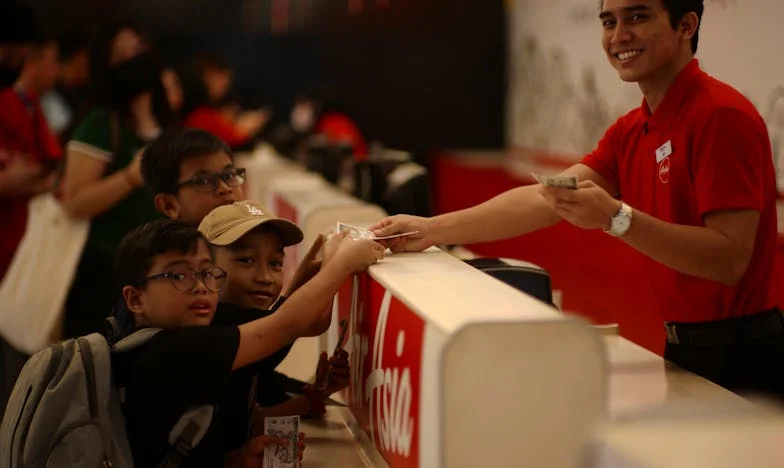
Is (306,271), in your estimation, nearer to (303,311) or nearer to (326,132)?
(303,311)

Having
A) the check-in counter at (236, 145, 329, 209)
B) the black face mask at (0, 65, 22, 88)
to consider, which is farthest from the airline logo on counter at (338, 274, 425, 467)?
the black face mask at (0, 65, 22, 88)

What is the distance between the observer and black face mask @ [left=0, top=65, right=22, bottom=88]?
5105 mm

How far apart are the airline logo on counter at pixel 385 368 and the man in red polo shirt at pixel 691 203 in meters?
Result: 0.28

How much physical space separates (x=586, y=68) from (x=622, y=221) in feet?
24.7

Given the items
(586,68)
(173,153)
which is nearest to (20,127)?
(173,153)

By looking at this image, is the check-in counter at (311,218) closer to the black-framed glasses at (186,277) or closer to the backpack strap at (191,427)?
the black-framed glasses at (186,277)

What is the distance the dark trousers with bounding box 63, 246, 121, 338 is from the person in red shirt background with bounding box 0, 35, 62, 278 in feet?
2.04

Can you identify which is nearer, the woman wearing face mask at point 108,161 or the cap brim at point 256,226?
the cap brim at point 256,226

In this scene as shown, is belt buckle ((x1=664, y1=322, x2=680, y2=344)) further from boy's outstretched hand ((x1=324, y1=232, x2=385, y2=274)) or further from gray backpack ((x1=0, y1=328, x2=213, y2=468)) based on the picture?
gray backpack ((x1=0, y1=328, x2=213, y2=468))

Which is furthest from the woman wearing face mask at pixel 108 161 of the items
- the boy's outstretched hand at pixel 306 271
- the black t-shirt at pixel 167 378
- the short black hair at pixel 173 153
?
the black t-shirt at pixel 167 378

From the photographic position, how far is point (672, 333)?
266cm

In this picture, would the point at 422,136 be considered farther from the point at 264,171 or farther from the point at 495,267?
the point at 495,267

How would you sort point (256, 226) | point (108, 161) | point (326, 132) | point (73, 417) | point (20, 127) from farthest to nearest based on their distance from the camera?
point (326, 132), point (20, 127), point (108, 161), point (256, 226), point (73, 417)

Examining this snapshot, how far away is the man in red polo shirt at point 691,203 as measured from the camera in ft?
7.63
